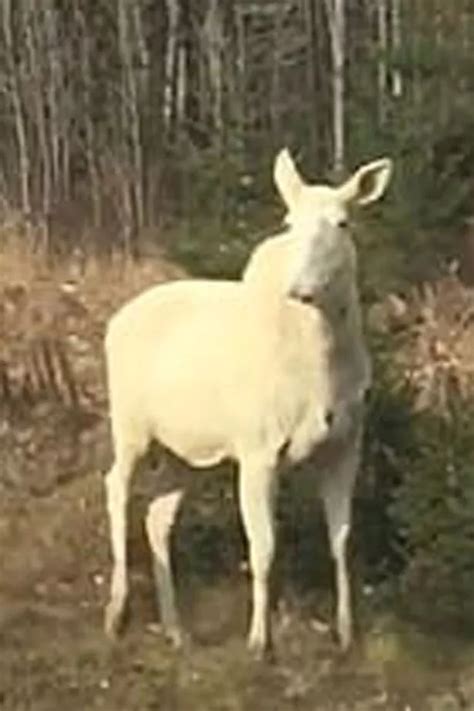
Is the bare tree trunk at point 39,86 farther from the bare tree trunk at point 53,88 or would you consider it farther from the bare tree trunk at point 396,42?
the bare tree trunk at point 396,42

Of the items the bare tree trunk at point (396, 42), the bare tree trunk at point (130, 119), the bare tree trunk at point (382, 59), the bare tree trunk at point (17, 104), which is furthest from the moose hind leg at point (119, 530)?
the bare tree trunk at point (17, 104)

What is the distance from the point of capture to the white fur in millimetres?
7652

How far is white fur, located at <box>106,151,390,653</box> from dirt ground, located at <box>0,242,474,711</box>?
131 mm

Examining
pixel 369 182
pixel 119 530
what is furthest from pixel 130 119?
pixel 369 182

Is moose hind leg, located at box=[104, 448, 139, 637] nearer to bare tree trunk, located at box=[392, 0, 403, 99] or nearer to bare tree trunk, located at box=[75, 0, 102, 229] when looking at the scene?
bare tree trunk, located at box=[392, 0, 403, 99]

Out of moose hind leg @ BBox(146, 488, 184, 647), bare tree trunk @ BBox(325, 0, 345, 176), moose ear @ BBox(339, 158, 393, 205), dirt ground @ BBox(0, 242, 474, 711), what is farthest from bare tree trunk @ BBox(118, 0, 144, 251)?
moose ear @ BBox(339, 158, 393, 205)

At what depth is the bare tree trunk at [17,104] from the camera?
1178cm

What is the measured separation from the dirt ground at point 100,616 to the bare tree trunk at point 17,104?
120cm

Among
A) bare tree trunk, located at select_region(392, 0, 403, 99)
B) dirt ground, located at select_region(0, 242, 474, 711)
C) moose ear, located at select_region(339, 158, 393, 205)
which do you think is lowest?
dirt ground, located at select_region(0, 242, 474, 711)

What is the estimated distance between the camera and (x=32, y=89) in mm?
11898

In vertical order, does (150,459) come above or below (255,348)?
below

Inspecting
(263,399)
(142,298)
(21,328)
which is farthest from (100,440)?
(263,399)

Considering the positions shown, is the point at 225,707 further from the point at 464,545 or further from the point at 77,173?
the point at 77,173

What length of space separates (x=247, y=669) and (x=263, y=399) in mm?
874
